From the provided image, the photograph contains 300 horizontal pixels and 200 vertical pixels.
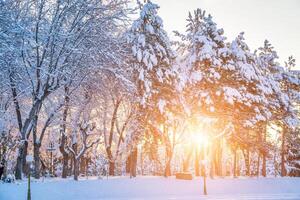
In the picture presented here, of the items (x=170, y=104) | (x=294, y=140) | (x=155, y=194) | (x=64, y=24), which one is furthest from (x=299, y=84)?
(x=64, y=24)

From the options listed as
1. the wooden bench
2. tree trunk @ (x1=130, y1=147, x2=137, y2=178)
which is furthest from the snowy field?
tree trunk @ (x1=130, y1=147, x2=137, y2=178)

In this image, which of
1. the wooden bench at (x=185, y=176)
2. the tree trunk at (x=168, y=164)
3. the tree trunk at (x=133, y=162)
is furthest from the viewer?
the tree trunk at (x=168, y=164)

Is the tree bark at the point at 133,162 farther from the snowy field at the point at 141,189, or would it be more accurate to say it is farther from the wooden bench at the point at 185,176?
the snowy field at the point at 141,189

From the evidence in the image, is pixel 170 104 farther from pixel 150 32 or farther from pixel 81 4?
pixel 81 4

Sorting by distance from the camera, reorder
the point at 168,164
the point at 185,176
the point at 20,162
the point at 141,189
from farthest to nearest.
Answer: the point at 168,164
the point at 185,176
the point at 141,189
the point at 20,162

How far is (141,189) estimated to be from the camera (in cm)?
2853

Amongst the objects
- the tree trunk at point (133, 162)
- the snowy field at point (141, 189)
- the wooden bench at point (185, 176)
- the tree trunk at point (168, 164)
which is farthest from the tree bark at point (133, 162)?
the snowy field at point (141, 189)

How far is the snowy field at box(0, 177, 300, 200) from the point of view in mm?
23511

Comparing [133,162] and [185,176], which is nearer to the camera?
[185,176]

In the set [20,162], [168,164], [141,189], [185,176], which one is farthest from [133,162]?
[20,162]

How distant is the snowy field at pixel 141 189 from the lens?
23.5 metres

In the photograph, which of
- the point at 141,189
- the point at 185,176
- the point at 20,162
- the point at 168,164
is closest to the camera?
the point at 20,162

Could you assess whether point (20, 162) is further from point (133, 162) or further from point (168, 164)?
point (168, 164)

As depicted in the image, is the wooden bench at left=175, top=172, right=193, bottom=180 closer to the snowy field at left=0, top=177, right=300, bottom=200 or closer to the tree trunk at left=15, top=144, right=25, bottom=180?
the snowy field at left=0, top=177, right=300, bottom=200
